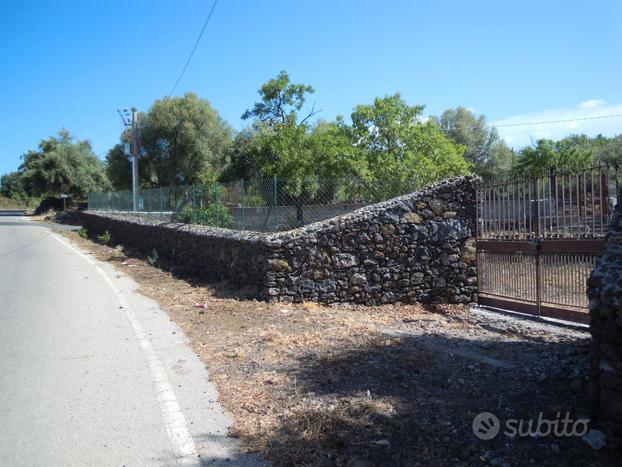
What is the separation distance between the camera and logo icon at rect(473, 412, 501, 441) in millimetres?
3924

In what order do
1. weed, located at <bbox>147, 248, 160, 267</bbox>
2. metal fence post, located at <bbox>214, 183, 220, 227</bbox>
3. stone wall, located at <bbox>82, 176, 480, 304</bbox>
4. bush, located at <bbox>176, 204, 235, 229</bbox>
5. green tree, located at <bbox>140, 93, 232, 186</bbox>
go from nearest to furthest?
stone wall, located at <bbox>82, 176, 480, 304</bbox>
bush, located at <bbox>176, 204, 235, 229</bbox>
metal fence post, located at <bbox>214, 183, 220, 227</bbox>
weed, located at <bbox>147, 248, 160, 267</bbox>
green tree, located at <bbox>140, 93, 232, 186</bbox>

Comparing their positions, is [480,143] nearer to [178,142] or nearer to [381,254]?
[178,142]

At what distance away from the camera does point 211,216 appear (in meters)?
13.9

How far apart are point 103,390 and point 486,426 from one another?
3.67 m


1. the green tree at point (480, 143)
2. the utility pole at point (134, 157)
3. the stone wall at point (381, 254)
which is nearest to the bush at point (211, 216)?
the stone wall at point (381, 254)

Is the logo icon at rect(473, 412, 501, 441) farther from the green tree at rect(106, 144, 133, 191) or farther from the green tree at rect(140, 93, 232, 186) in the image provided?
the green tree at rect(106, 144, 133, 191)

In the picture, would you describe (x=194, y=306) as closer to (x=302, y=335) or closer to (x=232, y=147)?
(x=302, y=335)

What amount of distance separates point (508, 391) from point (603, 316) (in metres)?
1.29

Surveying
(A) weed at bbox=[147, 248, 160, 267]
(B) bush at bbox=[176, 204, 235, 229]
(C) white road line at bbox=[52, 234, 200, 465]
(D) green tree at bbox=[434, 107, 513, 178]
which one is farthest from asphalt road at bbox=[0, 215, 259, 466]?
(D) green tree at bbox=[434, 107, 513, 178]

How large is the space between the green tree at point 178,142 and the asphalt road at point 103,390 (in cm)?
2924

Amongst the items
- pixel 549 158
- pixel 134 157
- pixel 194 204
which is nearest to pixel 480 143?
pixel 549 158

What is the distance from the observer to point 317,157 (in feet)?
66.4

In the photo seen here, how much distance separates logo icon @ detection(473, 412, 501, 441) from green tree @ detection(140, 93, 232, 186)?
115ft

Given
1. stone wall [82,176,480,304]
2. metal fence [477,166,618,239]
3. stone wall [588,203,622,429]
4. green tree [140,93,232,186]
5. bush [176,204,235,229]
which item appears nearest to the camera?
stone wall [588,203,622,429]
